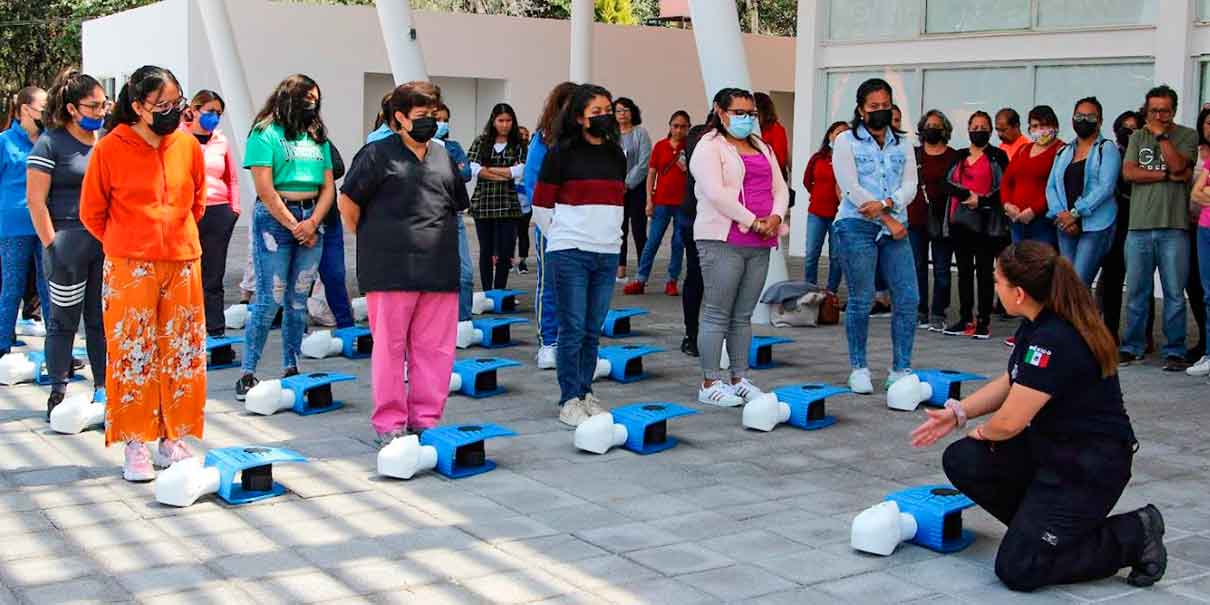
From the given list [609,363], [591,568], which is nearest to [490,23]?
[609,363]

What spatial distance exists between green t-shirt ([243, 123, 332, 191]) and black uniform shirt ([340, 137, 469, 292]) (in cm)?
139

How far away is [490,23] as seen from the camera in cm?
2392

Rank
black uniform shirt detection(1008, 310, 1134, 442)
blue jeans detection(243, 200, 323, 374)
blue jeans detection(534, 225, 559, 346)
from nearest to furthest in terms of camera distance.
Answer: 1. black uniform shirt detection(1008, 310, 1134, 442)
2. blue jeans detection(243, 200, 323, 374)
3. blue jeans detection(534, 225, 559, 346)

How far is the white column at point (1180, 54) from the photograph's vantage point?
13227 mm

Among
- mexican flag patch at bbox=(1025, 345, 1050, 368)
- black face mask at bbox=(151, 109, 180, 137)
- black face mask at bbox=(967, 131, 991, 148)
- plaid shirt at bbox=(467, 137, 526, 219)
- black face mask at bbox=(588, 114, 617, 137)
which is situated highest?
black face mask at bbox=(967, 131, 991, 148)

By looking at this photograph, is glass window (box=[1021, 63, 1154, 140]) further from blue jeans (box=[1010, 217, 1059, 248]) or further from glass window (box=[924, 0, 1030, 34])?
blue jeans (box=[1010, 217, 1059, 248])

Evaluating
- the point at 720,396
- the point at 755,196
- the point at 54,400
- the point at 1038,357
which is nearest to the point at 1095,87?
the point at 755,196

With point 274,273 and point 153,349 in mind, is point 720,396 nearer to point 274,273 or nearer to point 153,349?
point 274,273

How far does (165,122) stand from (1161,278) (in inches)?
263

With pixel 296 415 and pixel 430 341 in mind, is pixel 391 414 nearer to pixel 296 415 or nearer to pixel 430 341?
pixel 430 341

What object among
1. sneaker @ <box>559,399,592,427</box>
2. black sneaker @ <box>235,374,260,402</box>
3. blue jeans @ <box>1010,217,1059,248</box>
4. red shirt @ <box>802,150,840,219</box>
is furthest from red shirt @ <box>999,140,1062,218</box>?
black sneaker @ <box>235,374,260,402</box>

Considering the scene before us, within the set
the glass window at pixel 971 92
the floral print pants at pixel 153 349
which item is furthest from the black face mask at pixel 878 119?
the glass window at pixel 971 92

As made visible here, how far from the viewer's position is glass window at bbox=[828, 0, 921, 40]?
52.3 ft

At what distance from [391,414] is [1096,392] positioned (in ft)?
11.0
